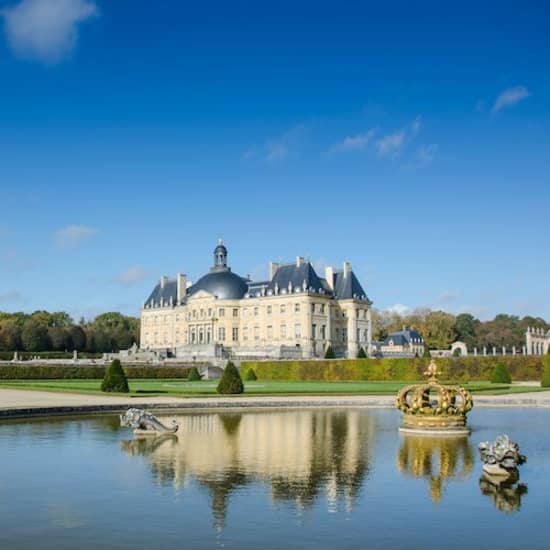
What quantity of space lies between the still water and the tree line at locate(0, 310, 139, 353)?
2610 inches

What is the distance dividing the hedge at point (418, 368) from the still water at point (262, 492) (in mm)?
28895

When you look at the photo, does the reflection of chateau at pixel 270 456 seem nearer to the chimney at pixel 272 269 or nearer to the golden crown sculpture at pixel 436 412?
the golden crown sculpture at pixel 436 412

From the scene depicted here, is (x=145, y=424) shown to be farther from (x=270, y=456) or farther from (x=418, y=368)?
(x=418, y=368)

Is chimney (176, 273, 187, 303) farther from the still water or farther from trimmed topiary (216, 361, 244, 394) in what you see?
the still water

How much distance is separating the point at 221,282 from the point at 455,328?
38.2m

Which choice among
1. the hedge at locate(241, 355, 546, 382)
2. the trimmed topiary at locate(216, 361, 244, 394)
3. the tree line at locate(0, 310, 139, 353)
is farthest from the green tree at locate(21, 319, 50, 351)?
the trimmed topiary at locate(216, 361, 244, 394)

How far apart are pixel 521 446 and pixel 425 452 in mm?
2001

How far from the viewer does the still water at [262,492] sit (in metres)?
7.78

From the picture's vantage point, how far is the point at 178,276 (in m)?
87.7

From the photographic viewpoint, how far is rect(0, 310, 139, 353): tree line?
79.8 meters

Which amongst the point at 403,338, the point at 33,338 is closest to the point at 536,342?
the point at 403,338

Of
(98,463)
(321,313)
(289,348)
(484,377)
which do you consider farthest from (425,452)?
(321,313)

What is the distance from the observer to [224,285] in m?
81.6

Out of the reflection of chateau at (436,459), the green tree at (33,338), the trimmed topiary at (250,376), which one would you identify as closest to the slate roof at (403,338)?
the green tree at (33,338)
